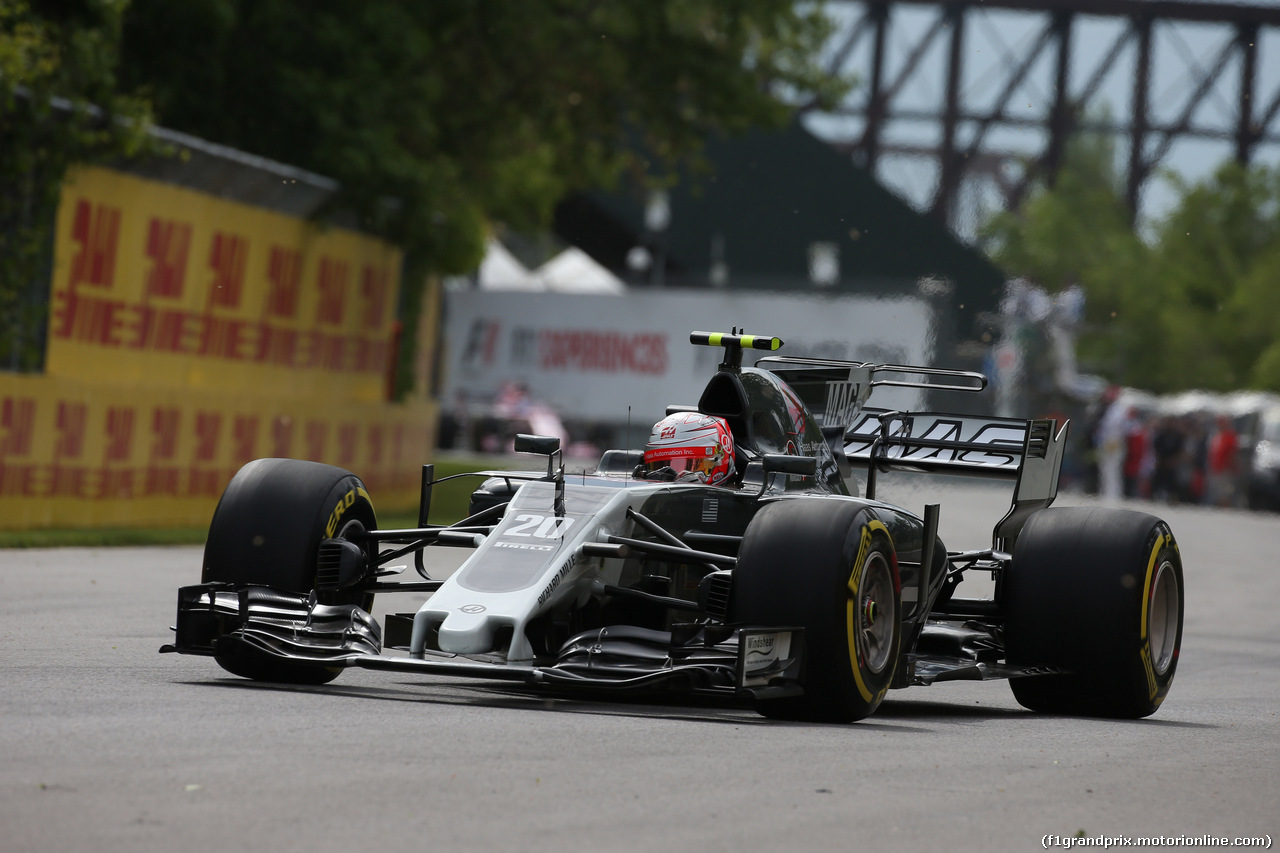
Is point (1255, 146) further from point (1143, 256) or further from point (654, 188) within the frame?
point (654, 188)

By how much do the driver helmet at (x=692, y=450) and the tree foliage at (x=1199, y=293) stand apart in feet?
125

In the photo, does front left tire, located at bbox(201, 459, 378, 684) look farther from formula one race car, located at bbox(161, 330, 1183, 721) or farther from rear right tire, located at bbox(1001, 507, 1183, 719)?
rear right tire, located at bbox(1001, 507, 1183, 719)

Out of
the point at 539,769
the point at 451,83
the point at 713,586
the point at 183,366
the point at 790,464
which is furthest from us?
the point at 451,83

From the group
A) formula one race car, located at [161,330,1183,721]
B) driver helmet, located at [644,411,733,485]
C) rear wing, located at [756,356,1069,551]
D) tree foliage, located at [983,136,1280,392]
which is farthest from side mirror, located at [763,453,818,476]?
tree foliage, located at [983,136,1280,392]

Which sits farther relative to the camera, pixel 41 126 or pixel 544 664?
pixel 41 126

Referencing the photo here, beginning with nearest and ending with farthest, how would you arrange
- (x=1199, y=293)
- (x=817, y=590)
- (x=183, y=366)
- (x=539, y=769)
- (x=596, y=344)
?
1. (x=539, y=769)
2. (x=817, y=590)
3. (x=183, y=366)
4. (x=596, y=344)
5. (x=1199, y=293)

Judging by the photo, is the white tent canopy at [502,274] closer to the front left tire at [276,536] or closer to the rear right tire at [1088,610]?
the rear right tire at [1088,610]

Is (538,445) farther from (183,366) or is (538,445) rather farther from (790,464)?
(183,366)

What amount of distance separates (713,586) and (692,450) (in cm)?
125

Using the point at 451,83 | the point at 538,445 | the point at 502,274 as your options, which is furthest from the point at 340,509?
the point at 502,274

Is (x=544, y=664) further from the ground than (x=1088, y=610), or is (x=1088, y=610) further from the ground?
(x=1088, y=610)

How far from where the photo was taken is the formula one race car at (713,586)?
21.4 feet

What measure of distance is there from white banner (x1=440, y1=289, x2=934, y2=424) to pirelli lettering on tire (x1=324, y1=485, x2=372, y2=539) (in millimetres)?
28688

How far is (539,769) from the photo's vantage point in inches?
209
